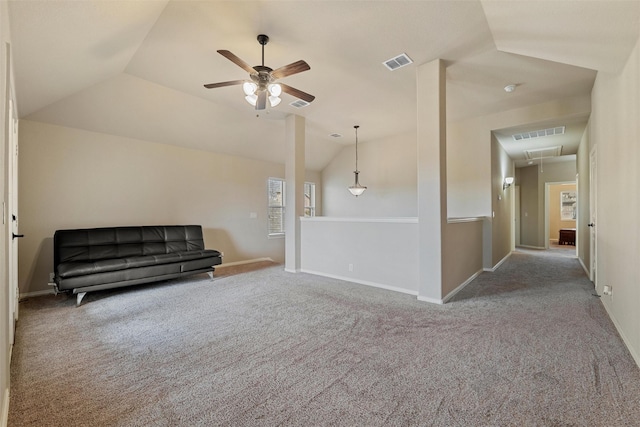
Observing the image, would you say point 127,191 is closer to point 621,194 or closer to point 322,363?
point 322,363

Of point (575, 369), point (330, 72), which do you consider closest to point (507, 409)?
point (575, 369)

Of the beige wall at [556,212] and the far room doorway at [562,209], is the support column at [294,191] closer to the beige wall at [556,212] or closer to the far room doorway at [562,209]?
the far room doorway at [562,209]

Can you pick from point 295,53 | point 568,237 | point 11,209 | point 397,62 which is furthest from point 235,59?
point 568,237

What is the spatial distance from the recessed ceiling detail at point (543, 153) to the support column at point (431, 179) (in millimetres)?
5149

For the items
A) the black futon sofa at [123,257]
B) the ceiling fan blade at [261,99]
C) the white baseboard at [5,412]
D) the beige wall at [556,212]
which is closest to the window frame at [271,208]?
the black futon sofa at [123,257]

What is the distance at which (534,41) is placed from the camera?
2.70 meters

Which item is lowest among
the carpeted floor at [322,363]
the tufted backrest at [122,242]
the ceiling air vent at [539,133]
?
the carpeted floor at [322,363]

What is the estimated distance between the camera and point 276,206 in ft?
24.4

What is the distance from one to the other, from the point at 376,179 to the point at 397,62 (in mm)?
4113

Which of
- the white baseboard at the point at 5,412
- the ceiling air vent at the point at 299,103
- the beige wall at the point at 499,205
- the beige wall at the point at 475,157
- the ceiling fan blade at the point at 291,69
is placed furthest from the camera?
the beige wall at the point at 499,205

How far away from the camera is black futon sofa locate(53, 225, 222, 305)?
3594 millimetres

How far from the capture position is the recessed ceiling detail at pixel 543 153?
23.1 ft

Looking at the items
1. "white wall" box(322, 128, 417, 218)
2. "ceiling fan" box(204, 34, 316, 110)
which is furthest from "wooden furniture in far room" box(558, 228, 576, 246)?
"ceiling fan" box(204, 34, 316, 110)

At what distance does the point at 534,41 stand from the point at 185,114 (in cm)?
500
